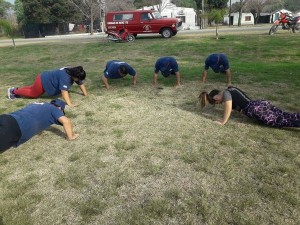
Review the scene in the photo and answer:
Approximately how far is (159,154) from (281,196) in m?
1.72

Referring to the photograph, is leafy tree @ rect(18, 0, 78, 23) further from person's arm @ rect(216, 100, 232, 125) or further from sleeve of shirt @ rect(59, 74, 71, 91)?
person's arm @ rect(216, 100, 232, 125)

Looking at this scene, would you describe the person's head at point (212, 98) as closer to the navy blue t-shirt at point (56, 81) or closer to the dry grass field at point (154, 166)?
the dry grass field at point (154, 166)

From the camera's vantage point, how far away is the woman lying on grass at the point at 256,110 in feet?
15.3

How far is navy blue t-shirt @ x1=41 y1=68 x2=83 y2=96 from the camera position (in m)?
6.08

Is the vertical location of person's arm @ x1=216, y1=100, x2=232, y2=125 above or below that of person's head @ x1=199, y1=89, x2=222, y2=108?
below

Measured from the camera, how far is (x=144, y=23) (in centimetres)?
1855

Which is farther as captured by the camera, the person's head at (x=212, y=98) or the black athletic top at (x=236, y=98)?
the person's head at (x=212, y=98)

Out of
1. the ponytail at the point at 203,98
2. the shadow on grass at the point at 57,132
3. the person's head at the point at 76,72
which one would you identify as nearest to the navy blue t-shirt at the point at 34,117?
the shadow on grass at the point at 57,132

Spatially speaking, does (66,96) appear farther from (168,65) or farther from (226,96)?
(226,96)

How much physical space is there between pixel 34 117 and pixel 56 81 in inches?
A: 84.3

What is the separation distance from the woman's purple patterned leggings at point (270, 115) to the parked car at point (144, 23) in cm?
1448

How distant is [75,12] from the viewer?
144 ft

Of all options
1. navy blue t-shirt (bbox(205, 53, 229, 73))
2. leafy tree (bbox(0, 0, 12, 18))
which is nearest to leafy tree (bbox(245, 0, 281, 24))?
leafy tree (bbox(0, 0, 12, 18))

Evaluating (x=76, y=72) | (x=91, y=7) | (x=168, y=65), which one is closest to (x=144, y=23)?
(x=168, y=65)
